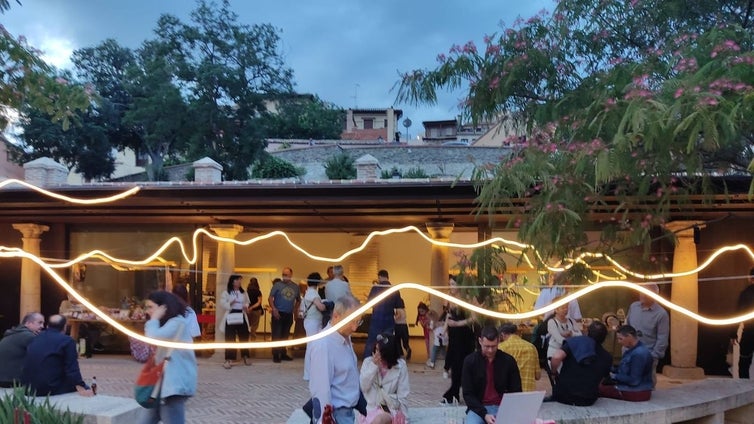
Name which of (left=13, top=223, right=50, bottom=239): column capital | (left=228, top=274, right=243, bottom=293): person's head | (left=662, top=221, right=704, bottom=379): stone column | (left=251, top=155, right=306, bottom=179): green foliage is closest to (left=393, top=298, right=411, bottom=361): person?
(left=228, top=274, right=243, bottom=293): person's head

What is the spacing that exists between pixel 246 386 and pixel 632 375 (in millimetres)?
5752

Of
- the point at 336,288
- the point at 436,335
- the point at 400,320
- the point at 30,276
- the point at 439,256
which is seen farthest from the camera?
the point at 30,276

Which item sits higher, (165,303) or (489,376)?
(165,303)

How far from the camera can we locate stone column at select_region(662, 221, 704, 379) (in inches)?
448

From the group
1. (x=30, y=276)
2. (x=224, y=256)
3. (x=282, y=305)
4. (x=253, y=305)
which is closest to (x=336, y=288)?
(x=282, y=305)

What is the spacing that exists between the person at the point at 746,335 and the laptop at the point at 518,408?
5.85 metres

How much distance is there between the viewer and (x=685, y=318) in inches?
446

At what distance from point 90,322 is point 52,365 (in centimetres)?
749

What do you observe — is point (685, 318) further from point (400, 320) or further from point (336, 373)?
point (336, 373)

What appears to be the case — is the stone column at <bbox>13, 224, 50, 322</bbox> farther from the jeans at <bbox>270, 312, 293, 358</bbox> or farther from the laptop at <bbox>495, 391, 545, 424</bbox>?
the laptop at <bbox>495, 391, 545, 424</bbox>

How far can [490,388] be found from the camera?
5.71m

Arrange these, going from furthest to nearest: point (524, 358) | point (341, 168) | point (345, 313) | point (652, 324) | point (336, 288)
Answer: point (341, 168) → point (336, 288) → point (652, 324) → point (524, 358) → point (345, 313)

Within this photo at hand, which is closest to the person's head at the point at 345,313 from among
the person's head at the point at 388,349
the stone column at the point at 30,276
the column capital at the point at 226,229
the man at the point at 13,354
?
the person's head at the point at 388,349

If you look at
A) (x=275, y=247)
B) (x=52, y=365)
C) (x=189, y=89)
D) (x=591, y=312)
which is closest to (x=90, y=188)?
(x=52, y=365)
